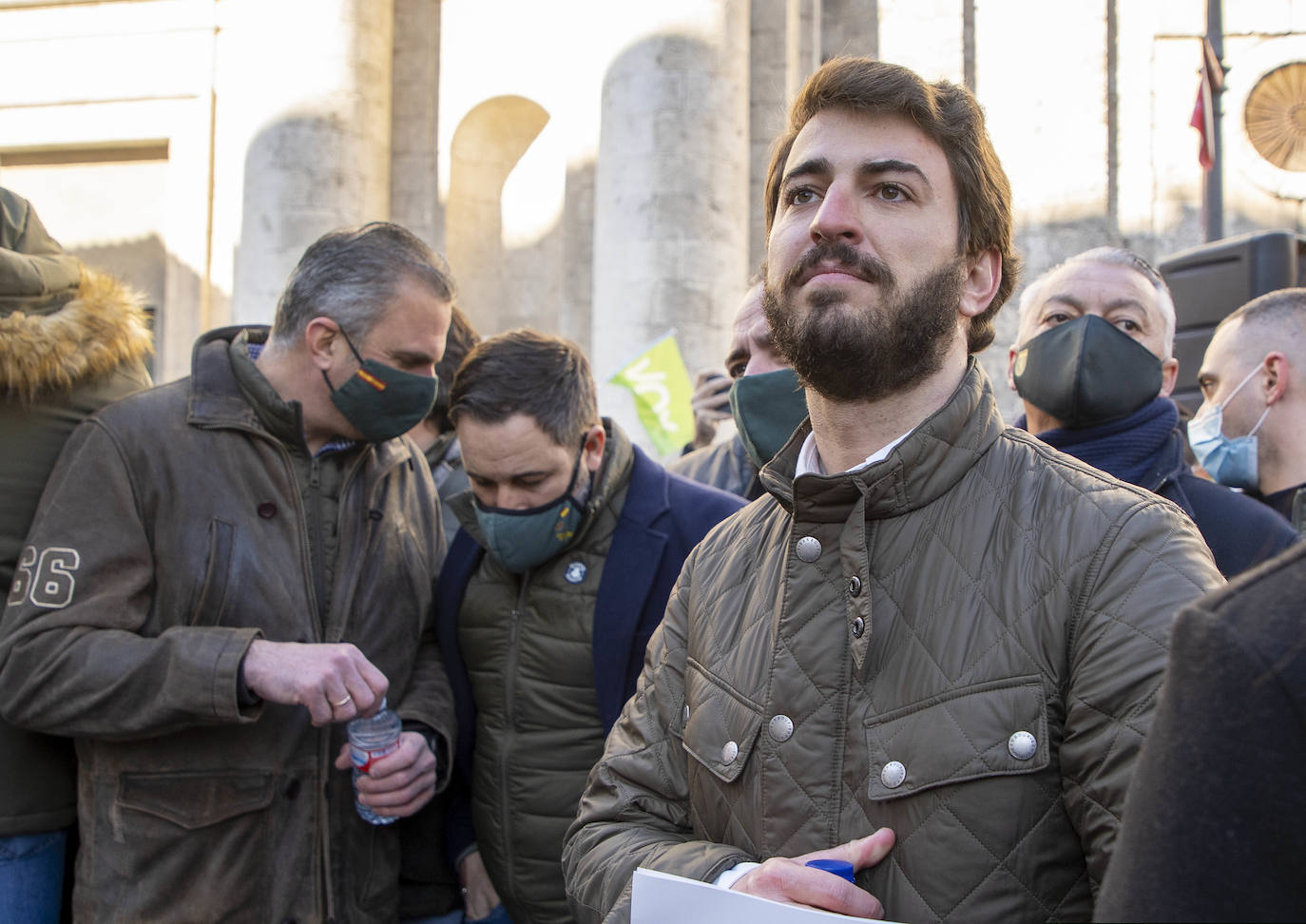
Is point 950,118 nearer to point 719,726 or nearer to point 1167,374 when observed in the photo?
point 719,726

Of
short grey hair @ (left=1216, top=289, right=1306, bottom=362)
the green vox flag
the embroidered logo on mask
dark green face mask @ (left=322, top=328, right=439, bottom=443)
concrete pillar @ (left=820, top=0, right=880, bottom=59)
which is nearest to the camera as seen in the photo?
the embroidered logo on mask

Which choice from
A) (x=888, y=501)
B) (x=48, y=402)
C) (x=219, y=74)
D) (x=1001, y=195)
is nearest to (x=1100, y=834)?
(x=888, y=501)

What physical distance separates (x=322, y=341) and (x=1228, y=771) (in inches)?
99.2

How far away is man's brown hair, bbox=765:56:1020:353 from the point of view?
167 centimetres

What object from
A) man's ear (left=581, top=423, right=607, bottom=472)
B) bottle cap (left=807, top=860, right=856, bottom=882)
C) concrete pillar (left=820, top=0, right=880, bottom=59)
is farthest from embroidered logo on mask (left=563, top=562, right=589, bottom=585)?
concrete pillar (left=820, top=0, right=880, bottom=59)

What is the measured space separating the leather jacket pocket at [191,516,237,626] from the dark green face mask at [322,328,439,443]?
1.43 ft

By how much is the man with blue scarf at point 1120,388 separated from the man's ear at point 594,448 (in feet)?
3.76

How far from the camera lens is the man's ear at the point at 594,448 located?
284cm

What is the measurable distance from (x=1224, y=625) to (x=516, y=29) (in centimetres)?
1084

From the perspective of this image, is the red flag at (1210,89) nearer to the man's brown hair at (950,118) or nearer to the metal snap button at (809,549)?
the man's brown hair at (950,118)

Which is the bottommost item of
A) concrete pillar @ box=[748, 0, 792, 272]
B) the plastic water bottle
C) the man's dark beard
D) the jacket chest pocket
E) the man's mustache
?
the plastic water bottle

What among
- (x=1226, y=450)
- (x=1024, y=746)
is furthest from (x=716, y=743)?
(x=1226, y=450)

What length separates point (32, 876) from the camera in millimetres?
2473

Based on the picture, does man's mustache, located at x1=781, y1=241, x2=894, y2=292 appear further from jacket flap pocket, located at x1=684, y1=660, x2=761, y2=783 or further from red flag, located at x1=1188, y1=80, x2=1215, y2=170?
red flag, located at x1=1188, y1=80, x2=1215, y2=170
